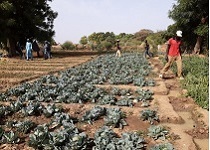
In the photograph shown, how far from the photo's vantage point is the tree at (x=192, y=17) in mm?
28141

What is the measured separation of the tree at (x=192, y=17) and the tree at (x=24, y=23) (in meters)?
11.7

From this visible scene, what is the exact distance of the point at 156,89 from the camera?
34.9 feet

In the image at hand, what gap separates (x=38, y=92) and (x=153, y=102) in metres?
3.23

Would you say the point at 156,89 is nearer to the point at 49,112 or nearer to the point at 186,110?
→ the point at 186,110

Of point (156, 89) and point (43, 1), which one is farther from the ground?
point (43, 1)

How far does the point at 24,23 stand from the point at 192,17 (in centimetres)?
1467

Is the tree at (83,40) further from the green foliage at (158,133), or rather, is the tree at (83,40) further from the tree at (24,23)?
the green foliage at (158,133)

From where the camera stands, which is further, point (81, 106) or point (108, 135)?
point (81, 106)

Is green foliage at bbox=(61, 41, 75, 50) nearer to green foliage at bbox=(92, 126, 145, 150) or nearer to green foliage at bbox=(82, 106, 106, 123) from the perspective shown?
green foliage at bbox=(82, 106, 106, 123)

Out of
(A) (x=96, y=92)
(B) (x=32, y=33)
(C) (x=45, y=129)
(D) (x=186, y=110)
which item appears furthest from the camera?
(B) (x=32, y=33)

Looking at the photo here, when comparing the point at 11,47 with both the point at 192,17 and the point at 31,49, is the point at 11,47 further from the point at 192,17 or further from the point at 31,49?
the point at 192,17

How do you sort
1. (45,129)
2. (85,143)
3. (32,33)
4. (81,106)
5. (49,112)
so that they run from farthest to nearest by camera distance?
(32,33) < (81,106) < (49,112) < (45,129) < (85,143)

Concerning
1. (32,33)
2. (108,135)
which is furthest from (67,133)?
(32,33)

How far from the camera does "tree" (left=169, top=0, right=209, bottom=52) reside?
28141 mm
